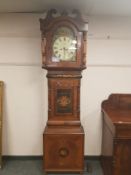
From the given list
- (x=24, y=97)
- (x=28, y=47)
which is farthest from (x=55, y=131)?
(x=28, y=47)

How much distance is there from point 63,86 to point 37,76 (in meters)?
0.48

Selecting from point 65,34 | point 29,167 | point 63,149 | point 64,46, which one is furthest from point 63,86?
point 29,167

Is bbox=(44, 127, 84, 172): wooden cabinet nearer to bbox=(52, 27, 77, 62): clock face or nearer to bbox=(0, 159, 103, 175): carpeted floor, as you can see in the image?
bbox=(0, 159, 103, 175): carpeted floor

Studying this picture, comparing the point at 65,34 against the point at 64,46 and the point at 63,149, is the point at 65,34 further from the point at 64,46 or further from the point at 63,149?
the point at 63,149

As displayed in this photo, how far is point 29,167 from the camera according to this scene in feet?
9.04

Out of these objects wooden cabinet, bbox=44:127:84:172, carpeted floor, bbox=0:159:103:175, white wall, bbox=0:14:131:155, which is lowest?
carpeted floor, bbox=0:159:103:175

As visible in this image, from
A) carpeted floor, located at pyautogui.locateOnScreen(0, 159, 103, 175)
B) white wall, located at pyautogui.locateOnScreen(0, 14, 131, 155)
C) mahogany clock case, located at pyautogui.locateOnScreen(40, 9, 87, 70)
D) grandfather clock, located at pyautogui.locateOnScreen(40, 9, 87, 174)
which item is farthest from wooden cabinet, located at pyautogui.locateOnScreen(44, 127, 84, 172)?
mahogany clock case, located at pyautogui.locateOnScreen(40, 9, 87, 70)

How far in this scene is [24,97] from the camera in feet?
9.23

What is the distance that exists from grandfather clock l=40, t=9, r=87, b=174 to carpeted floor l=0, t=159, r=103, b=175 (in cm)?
24

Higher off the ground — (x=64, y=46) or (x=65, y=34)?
(x=65, y=34)

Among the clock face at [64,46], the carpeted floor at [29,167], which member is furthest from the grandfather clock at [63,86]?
the carpeted floor at [29,167]

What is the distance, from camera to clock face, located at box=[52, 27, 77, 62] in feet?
7.68

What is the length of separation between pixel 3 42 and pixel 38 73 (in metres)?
0.58

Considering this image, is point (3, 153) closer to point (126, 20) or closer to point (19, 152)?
point (19, 152)
